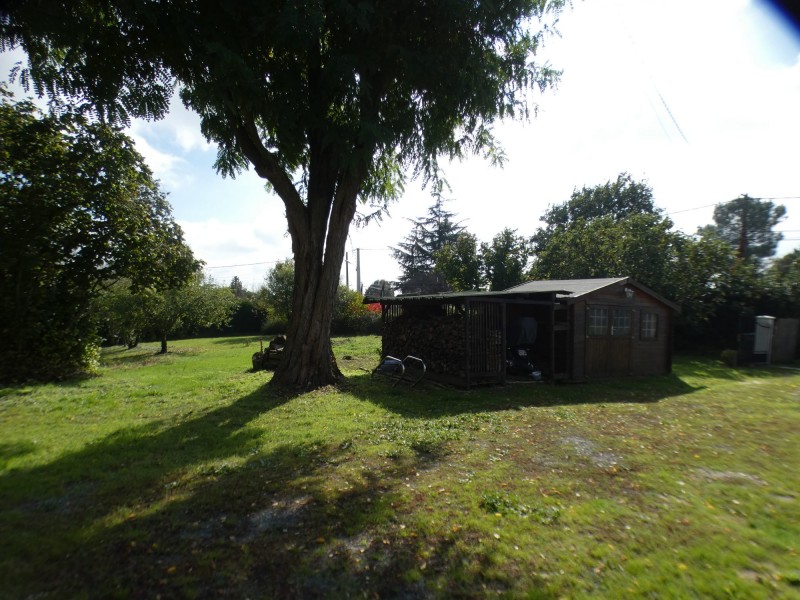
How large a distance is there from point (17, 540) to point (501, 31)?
10.1 metres

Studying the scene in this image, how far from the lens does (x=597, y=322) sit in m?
13.4

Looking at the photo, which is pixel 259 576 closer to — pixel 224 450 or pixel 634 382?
pixel 224 450

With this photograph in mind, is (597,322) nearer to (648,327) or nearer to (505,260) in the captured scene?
(648,327)

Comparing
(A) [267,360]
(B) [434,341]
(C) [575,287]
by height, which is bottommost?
(A) [267,360]

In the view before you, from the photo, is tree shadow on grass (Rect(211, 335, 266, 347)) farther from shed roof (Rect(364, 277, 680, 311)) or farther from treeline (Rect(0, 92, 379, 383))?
shed roof (Rect(364, 277, 680, 311))

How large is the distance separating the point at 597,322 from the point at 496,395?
16.3 ft

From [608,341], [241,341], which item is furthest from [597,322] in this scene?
[241,341]

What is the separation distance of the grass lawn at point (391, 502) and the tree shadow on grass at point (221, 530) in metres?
0.02

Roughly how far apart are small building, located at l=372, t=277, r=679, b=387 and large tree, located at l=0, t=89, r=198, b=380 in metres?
7.98

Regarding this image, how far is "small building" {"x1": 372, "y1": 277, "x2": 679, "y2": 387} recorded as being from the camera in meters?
11.6

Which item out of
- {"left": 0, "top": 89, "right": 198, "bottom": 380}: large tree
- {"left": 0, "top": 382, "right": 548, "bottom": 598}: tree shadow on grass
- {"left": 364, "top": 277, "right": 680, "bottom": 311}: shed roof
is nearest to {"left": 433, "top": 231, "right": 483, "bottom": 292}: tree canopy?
{"left": 364, "top": 277, "right": 680, "bottom": 311}: shed roof

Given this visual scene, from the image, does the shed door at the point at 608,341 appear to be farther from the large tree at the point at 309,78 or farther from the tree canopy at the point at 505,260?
the tree canopy at the point at 505,260

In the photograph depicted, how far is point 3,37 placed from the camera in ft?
20.9

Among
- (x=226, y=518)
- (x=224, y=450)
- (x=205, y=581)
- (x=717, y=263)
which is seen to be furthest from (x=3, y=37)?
(x=717, y=263)
